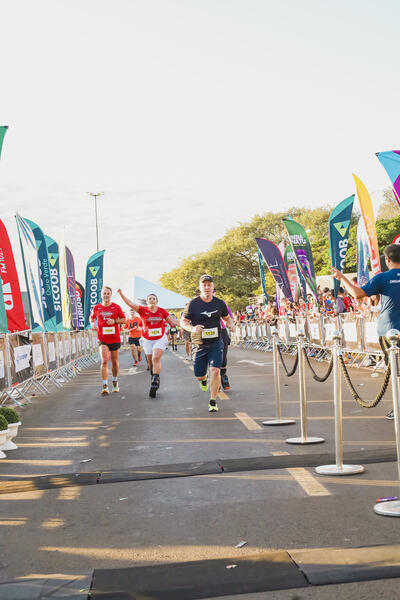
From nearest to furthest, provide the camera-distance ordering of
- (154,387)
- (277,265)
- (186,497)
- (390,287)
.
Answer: (186,497), (390,287), (154,387), (277,265)

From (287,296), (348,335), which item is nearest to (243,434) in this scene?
(348,335)

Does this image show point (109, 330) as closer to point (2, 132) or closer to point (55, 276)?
point (2, 132)

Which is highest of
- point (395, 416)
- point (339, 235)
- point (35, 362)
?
point (339, 235)

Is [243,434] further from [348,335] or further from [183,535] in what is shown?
[348,335]

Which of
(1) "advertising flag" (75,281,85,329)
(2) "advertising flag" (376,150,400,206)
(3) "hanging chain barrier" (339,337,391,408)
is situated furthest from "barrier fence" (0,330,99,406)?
(2) "advertising flag" (376,150,400,206)

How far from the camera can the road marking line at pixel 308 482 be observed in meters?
5.55

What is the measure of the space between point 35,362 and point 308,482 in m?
11.2

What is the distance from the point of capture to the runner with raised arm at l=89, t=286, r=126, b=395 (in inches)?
584

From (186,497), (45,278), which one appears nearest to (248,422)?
(186,497)

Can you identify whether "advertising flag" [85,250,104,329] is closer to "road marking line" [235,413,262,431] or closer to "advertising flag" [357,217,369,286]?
"advertising flag" [357,217,369,286]

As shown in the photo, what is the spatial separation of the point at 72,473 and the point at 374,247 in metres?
10.9

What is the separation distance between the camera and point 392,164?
1228 centimetres

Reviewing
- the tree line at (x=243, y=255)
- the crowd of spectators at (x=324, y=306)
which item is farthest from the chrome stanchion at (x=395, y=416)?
the tree line at (x=243, y=255)

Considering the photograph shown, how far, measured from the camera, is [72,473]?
679cm
